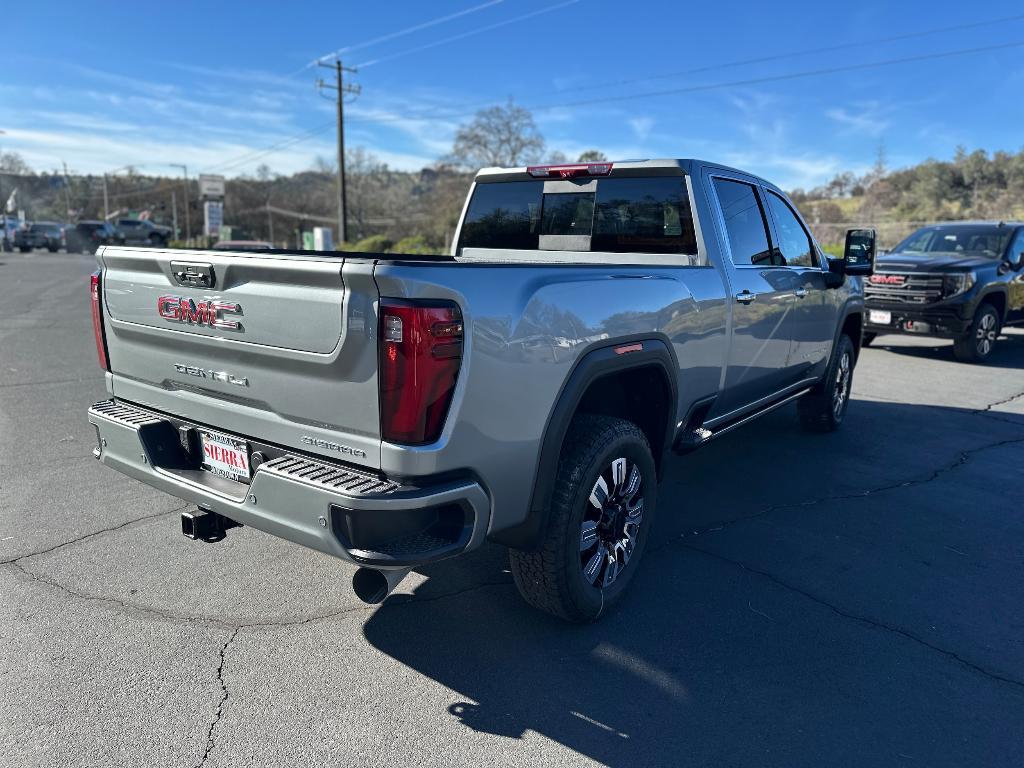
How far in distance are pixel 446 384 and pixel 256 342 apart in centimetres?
79

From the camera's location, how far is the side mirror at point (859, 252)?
19.1 feet

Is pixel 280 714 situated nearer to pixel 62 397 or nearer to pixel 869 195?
pixel 62 397

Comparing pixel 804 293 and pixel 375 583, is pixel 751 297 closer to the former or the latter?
pixel 804 293

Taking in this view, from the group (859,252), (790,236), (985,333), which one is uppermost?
(790,236)

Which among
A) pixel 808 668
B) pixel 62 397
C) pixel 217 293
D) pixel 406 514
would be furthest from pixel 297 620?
pixel 62 397

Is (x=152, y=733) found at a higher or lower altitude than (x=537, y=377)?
lower

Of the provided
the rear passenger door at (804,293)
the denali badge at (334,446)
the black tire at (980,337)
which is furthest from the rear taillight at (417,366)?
the black tire at (980,337)

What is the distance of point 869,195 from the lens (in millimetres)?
66750

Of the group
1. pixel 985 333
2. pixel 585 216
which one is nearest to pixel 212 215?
pixel 985 333

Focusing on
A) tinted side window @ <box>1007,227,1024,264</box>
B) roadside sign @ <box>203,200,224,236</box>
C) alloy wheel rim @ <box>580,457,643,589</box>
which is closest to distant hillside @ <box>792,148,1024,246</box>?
tinted side window @ <box>1007,227,1024,264</box>

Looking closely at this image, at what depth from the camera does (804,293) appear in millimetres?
5387

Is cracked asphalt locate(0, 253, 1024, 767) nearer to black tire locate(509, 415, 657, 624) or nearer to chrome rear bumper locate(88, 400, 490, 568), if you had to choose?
black tire locate(509, 415, 657, 624)

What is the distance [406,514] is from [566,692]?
3.39ft

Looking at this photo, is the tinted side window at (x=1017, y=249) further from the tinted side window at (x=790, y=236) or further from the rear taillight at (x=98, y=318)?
the rear taillight at (x=98, y=318)
